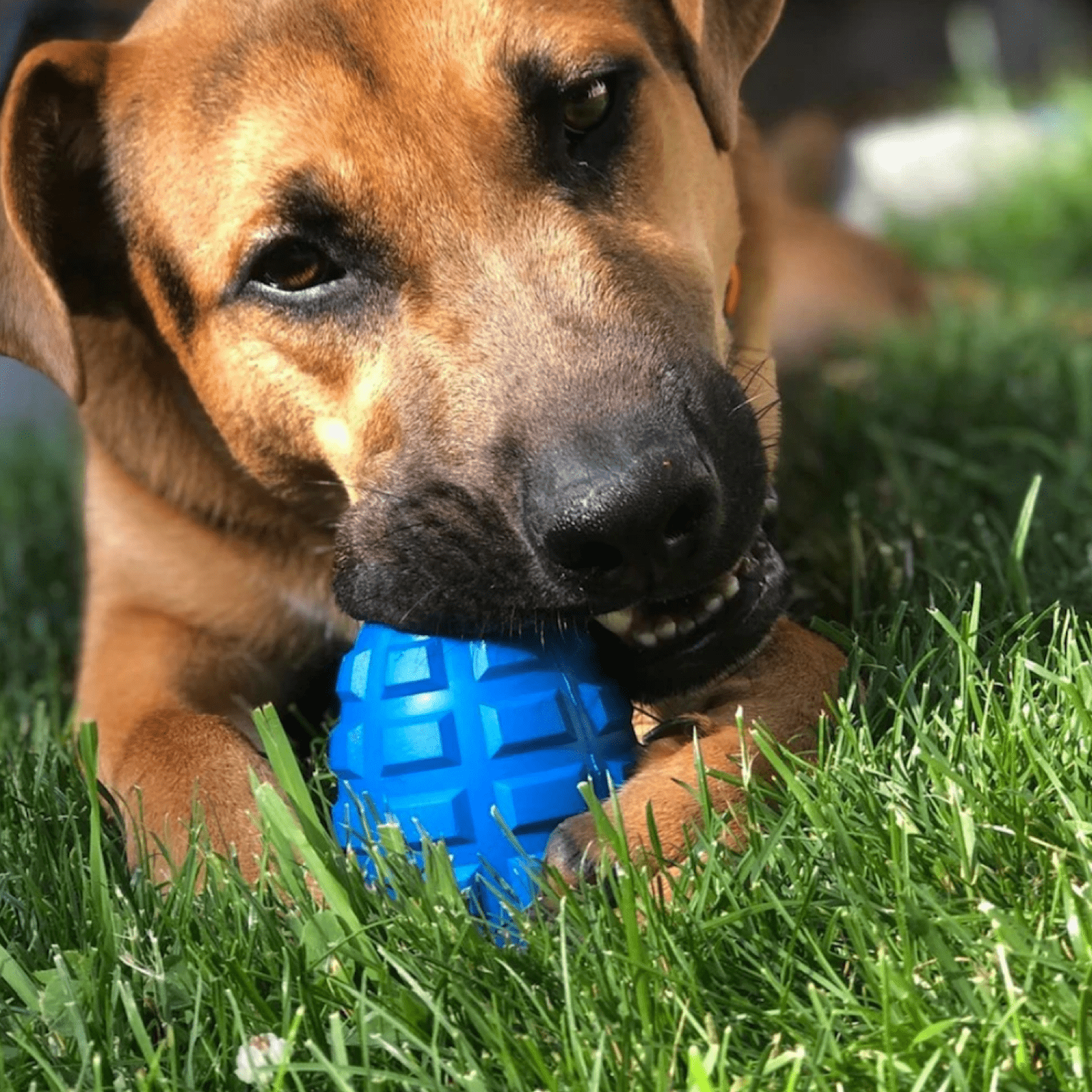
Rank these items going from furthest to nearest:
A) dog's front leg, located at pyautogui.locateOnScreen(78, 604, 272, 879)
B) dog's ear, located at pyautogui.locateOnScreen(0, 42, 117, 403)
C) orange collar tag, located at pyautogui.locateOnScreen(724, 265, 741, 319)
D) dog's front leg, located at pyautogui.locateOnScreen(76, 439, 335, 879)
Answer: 1. orange collar tag, located at pyautogui.locateOnScreen(724, 265, 741, 319)
2. dog's front leg, located at pyautogui.locateOnScreen(76, 439, 335, 879)
3. dog's ear, located at pyautogui.locateOnScreen(0, 42, 117, 403)
4. dog's front leg, located at pyautogui.locateOnScreen(78, 604, 272, 879)

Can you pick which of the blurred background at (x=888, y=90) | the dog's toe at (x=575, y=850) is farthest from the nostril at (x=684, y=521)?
the blurred background at (x=888, y=90)

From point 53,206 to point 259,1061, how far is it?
1802 millimetres

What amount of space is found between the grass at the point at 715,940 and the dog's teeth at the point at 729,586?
0.24m

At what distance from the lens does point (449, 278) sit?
2420 millimetres

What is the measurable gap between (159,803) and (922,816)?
127 centimetres

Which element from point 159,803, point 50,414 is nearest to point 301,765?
point 159,803

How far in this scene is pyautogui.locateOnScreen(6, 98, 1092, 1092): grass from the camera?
5.44 feet

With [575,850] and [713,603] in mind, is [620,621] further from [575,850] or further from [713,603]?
[575,850]

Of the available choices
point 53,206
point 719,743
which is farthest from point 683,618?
point 53,206

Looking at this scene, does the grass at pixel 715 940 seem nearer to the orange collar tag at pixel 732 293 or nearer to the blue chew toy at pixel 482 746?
the blue chew toy at pixel 482 746

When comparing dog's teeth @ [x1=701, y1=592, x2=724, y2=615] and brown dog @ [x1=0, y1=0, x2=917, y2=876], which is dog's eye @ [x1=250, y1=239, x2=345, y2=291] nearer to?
brown dog @ [x1=0, y1=0, x2=917, y2=876]

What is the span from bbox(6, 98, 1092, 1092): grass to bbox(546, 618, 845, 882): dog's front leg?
5 centimetres

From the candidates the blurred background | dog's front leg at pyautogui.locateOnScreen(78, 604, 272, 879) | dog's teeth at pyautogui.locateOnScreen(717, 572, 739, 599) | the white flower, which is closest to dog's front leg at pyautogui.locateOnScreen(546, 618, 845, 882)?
dog's teeth at pyautogui.locateOnScreen(717, 572, 739, 599)

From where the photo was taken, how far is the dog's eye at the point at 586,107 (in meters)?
2.52
